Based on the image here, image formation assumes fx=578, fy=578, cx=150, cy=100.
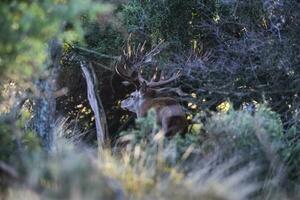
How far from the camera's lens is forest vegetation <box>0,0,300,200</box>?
19.6ft

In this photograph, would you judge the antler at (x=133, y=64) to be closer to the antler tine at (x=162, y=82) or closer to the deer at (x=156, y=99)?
the deer at (x=156, y=99)

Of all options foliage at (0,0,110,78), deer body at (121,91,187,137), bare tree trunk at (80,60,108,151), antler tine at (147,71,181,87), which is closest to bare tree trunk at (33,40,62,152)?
deer body at (121,91,187,137)

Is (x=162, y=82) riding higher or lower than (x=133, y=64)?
lower

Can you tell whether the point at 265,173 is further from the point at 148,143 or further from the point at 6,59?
the point at 6,59

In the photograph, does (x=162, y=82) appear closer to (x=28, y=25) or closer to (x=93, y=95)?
(x=93, y=95)

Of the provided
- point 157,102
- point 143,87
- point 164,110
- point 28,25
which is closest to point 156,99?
point 157,102

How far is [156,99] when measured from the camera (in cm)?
1133

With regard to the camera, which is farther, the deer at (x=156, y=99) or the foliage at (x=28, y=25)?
the deer at (x=156, y=99)

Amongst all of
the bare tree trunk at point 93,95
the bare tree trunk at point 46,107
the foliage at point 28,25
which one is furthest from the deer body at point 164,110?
the foliage at point 28,25

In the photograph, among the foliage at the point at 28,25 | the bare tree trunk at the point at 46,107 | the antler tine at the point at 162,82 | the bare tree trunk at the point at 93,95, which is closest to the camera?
the foliage at the point at 28,25

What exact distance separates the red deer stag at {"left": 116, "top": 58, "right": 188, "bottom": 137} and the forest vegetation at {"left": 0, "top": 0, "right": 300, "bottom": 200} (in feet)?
0.14

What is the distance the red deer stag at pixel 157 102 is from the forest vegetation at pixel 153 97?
0.04 meters

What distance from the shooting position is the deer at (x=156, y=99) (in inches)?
413

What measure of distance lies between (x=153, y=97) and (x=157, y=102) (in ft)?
1.13
